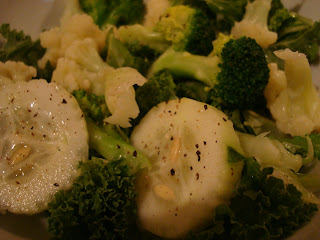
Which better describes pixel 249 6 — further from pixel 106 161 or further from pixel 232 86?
pixel 106 161

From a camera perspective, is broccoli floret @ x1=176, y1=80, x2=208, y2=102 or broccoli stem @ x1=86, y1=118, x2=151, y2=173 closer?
broccoli stem @ x1=86, y1=118, x2=151, y2=173

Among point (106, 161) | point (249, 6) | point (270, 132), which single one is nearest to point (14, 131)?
point (106, 161)

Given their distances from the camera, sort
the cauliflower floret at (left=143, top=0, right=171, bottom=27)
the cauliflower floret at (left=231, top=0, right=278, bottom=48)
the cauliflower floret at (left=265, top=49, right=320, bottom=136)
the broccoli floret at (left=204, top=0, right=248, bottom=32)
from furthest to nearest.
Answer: the cauliflower floret at (left=143, top=0, right=171, bottom=27) < the broccoli floret at (left=204, top=0, right=248, bottom=32) < the cauliflower floret at (left=231, top=0, right=278, bottom=48) < the cauliflower floret at (left=265, top=49, right=320, bottom=136)

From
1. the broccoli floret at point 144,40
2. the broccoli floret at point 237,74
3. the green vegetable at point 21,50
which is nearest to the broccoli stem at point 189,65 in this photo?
the broccoli floret at point 237,74

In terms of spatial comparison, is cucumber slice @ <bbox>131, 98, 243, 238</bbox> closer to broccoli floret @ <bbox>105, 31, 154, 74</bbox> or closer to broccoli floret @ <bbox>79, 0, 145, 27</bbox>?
broccoli floret @ <bbox>105, 31, 154, 74</bbox>

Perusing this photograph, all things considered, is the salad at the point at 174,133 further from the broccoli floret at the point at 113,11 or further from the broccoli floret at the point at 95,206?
the broccoli floret at the point at 113,11

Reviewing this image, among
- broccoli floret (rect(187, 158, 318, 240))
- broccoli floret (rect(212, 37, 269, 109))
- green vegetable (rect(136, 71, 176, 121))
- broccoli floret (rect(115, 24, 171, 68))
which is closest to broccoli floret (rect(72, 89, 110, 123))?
green vegetable (rect(136, 71, 176, 121))

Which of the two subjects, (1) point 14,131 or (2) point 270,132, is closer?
(1) point 14,131
